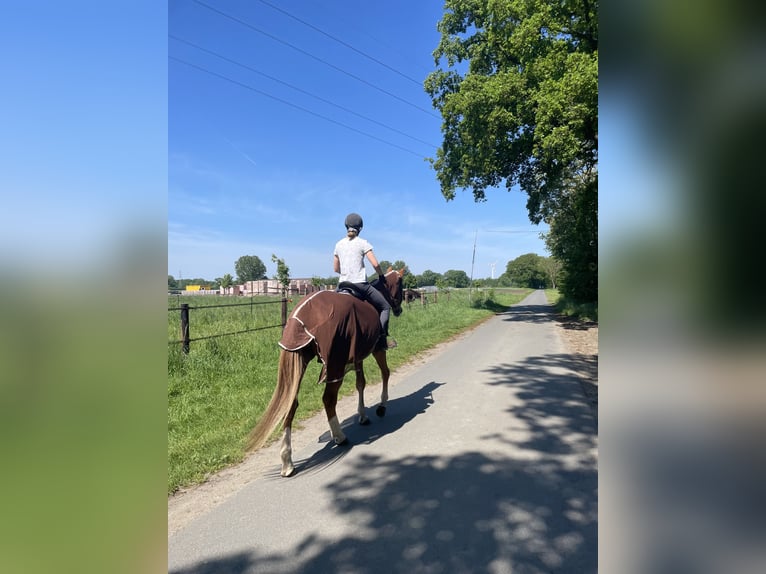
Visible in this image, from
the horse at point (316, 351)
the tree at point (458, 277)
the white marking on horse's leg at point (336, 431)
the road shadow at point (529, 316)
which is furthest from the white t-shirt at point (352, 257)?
the tree at point (458, 277)

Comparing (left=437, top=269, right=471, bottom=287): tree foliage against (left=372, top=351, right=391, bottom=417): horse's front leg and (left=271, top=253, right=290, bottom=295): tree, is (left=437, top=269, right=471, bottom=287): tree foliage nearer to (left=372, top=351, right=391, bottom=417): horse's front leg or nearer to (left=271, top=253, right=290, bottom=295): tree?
(left=271, top=253, right=290, bottom=295): tree

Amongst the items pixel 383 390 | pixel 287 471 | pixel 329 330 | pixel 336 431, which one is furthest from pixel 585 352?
pixel 287 471

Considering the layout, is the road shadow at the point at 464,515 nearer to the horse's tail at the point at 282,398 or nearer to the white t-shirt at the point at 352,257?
the horse's tail at the point at 282,398

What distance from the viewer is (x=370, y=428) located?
15.5 feet

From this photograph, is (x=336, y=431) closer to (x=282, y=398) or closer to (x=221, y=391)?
(x=282, y=398)

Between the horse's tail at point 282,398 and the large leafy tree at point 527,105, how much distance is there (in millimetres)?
8483

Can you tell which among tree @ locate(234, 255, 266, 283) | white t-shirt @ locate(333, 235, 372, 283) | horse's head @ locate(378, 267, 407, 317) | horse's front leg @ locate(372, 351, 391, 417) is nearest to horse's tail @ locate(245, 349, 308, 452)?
white t-shirt @ locate(333, 235, 372, 283)

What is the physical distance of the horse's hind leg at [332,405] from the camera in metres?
4.03

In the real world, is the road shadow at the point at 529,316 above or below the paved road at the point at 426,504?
above

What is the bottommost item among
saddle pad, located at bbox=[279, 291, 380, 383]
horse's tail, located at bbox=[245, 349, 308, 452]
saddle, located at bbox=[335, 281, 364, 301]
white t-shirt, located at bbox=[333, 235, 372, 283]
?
horse's tail, located at bbox=[245, 349, 308, 452]

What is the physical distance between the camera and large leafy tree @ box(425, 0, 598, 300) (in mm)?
10742

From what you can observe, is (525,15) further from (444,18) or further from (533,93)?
(444,18)
